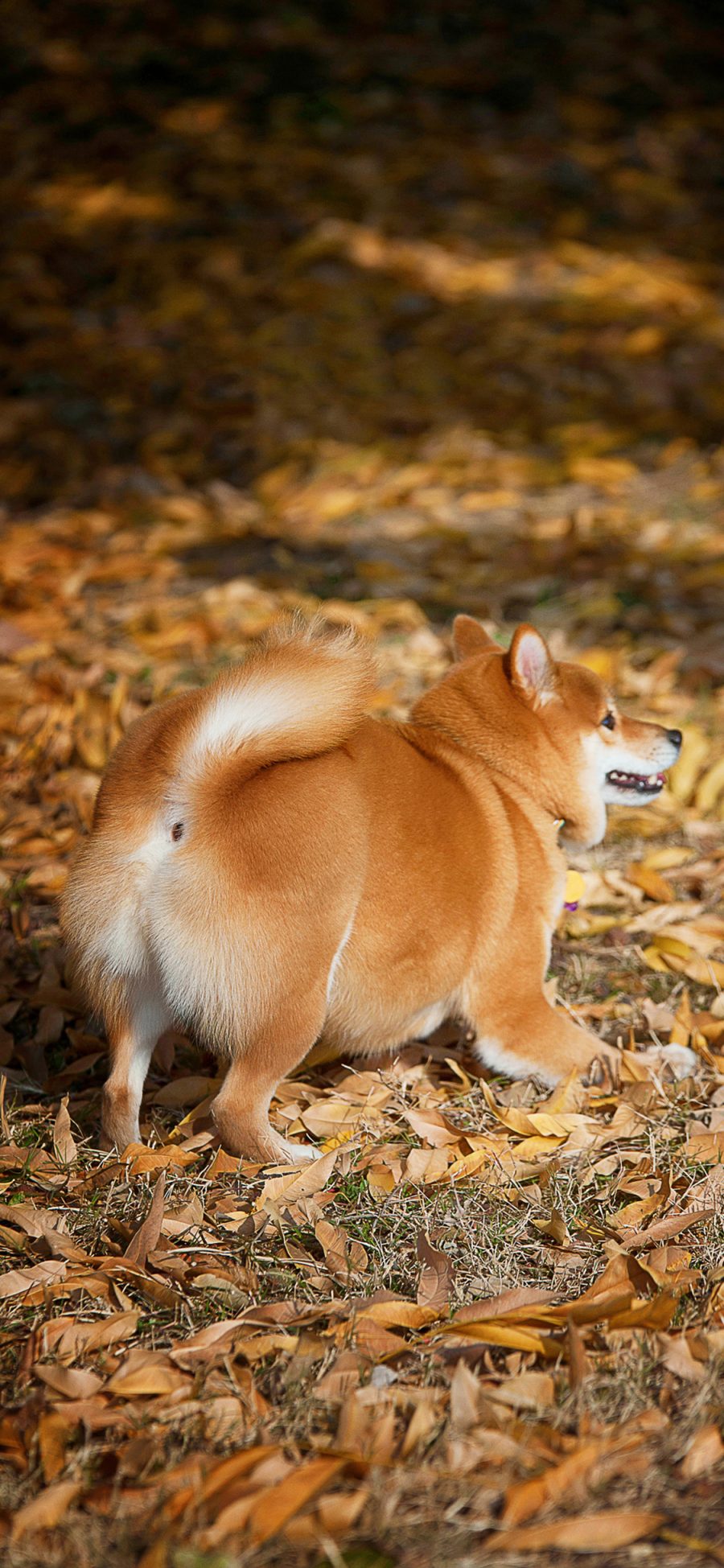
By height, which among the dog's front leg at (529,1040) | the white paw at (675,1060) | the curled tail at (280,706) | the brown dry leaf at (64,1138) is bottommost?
the white paw at (675,1060)

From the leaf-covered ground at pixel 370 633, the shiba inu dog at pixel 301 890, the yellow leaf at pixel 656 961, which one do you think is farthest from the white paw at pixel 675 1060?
the yellow leaf at pixel 656 961

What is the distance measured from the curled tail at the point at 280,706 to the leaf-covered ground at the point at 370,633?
871mm

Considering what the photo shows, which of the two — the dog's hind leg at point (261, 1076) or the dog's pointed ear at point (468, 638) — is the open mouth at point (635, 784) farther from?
the dog's hind leg at point (261, 1076)

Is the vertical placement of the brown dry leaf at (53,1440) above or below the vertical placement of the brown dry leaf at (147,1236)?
above

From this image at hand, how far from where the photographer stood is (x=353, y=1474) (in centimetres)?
198

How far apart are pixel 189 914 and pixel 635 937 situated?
5.66 ft

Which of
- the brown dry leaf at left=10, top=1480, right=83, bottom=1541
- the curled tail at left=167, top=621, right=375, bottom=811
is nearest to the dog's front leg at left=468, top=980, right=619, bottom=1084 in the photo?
the curled tail at left=167, top=621, right=375, bottom=811

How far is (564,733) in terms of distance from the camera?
3.40 meters

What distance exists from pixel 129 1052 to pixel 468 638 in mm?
1517

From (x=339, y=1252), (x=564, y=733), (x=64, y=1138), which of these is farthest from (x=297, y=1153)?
(x=564, y=733)

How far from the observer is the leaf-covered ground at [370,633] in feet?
6.73

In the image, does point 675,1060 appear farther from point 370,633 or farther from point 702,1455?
point 370,633

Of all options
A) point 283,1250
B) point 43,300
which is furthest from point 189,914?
point 43,300

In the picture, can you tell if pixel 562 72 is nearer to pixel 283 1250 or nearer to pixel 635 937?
pixel 635 937
